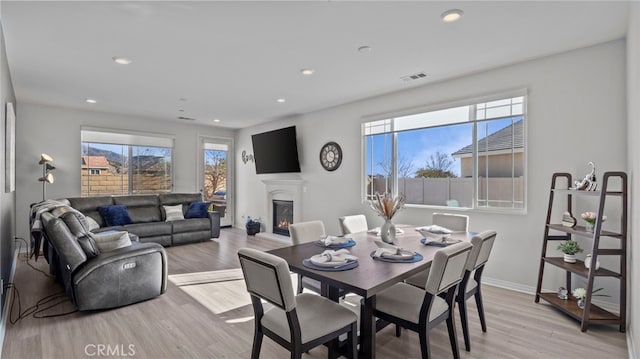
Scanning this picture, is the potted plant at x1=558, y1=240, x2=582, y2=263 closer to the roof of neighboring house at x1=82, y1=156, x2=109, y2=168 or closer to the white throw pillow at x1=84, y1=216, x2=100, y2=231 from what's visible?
the white throw pillow at x1=84, y1=216, x2=100, y2=231

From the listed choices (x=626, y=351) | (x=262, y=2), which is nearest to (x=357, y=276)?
(x=262, y=2)

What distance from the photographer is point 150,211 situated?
6141mm

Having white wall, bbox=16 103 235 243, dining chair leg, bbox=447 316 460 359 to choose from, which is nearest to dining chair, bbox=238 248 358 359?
dining chair leg, bbox=447 316 460 359

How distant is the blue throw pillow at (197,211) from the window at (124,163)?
4.02 ft

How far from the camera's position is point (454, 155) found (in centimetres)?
420

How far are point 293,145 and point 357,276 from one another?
4541 mm

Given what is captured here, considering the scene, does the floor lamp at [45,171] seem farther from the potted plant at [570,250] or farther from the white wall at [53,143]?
the potted plant at [570,250]

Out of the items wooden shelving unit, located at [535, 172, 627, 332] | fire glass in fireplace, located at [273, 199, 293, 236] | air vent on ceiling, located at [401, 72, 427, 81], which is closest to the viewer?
wooden shelving unit, located at [535, 172, 627, 332]

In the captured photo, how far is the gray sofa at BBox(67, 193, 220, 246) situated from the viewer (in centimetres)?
546

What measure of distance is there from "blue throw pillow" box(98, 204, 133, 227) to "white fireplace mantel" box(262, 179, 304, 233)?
2.67 m

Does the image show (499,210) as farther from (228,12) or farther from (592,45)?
(228,12)

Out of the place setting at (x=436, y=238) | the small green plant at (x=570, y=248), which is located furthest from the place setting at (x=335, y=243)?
the small green plant at (x=570, y=248)

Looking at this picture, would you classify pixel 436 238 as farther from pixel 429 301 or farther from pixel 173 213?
pixel 173 213

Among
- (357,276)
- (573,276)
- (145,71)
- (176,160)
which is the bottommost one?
(573,276)
